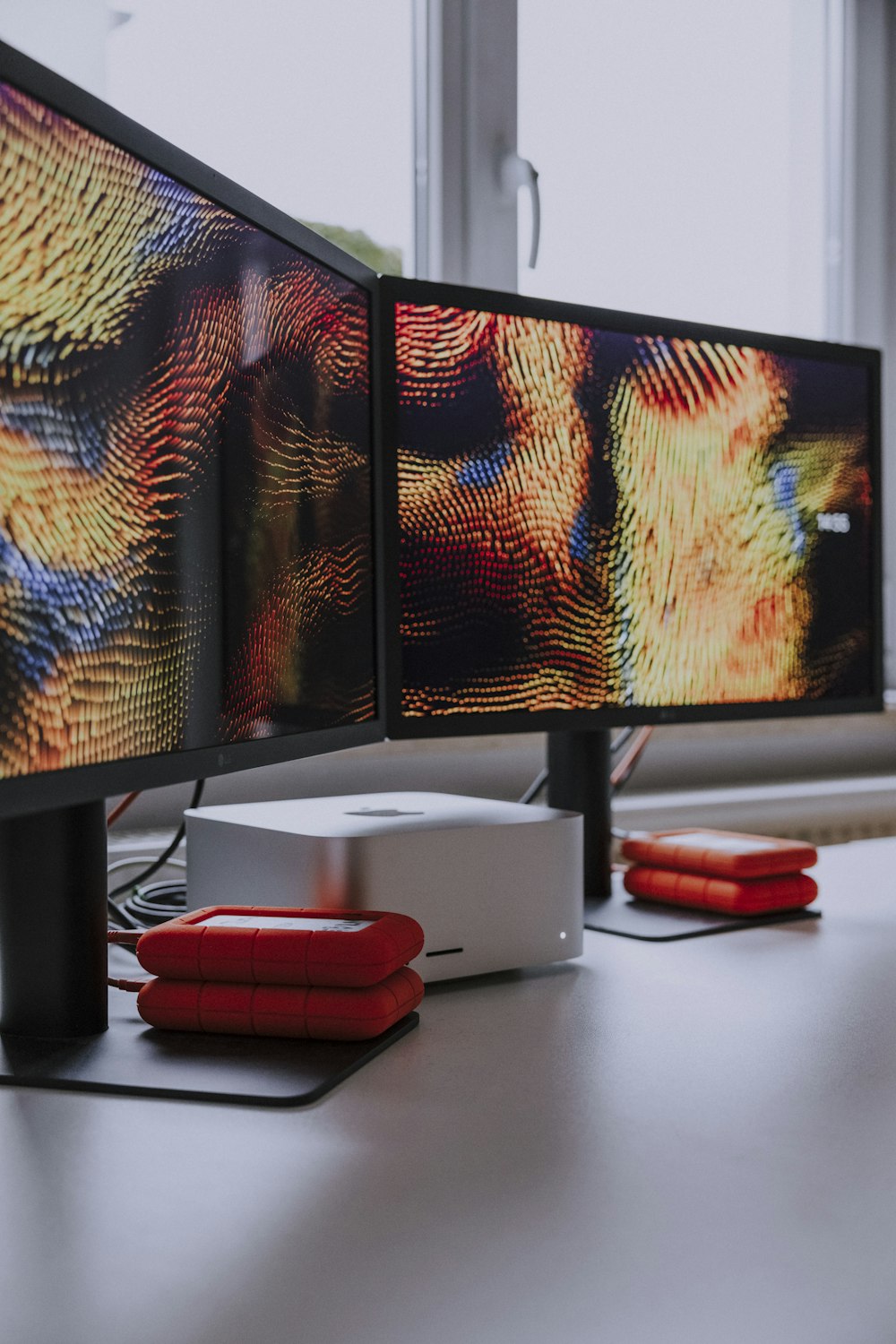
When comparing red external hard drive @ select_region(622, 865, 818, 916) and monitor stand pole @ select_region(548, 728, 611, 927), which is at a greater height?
monitor stand pole @ select_region(548, 728, 611, 927)

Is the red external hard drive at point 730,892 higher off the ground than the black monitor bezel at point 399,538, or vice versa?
the black monitor bezel at point 399,538

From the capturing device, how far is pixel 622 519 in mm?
1005

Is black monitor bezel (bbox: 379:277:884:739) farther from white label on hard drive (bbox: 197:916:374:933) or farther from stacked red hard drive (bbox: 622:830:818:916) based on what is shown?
white label on hard drive (bbox: 197:916:374:933)

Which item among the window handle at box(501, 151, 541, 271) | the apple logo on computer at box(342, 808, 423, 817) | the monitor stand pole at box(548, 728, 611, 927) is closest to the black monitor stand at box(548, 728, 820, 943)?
the monitor stand pole at box(548, 728, 611, 927)

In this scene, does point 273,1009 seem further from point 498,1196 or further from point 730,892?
point 730,892

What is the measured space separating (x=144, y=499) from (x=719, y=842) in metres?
0.63

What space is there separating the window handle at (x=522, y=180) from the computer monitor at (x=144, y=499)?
0.81 metres

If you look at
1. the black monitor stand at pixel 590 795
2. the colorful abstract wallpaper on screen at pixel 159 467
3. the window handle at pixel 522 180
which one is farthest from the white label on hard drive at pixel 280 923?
the window handle at pixel 522 180

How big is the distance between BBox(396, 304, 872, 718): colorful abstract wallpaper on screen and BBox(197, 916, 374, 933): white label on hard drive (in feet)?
0.75

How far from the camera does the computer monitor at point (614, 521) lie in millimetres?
903

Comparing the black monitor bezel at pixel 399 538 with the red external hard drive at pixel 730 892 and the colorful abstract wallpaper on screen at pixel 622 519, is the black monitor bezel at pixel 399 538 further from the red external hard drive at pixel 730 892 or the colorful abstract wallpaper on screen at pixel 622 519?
the red external hard drive at pixel 730 892

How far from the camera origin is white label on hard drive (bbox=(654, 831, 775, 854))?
1.02 meters

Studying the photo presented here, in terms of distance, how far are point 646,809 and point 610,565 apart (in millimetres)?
550

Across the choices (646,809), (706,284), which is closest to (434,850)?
(646,809)
